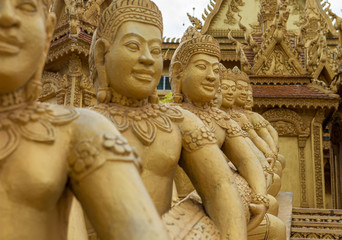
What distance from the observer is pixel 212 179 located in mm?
3045

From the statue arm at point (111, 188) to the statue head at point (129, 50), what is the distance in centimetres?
107

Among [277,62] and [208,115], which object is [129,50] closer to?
[208,115]

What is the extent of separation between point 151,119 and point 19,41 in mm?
1282

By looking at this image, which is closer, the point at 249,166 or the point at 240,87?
the point at 249,166

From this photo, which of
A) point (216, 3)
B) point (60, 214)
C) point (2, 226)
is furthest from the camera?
point (216, 3)

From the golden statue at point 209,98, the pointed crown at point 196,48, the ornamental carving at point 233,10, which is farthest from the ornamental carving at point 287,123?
the pointed crown at point 196,48

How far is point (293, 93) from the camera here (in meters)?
14.5

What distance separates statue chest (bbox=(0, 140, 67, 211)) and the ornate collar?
2.64 m

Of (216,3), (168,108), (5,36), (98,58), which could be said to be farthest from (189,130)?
(216,3)

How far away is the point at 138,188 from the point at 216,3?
22836 mm

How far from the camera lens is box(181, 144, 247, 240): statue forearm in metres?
2.95

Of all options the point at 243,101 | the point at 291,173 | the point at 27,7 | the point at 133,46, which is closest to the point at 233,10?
the point at 291,173

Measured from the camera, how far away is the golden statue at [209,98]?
4195 millimetres

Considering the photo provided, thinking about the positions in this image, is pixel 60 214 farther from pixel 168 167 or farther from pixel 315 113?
pixel 315 113
